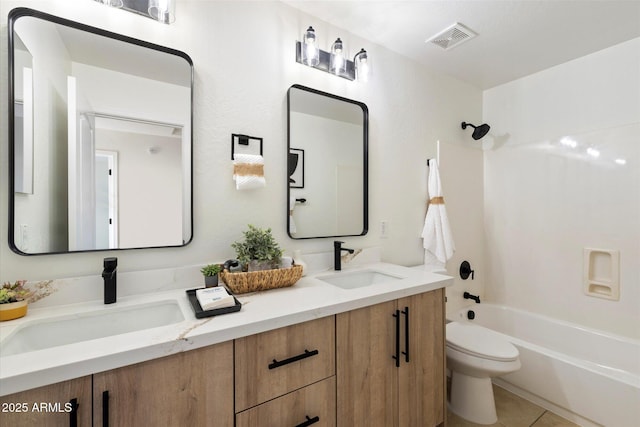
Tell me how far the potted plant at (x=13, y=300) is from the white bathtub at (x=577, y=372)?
256 centimetres

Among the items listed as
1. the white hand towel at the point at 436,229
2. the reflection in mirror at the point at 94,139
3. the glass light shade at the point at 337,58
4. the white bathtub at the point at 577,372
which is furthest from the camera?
the white hand towel at the point at 436,229

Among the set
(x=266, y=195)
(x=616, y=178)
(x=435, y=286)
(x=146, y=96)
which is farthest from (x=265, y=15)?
(x=616, y=178)

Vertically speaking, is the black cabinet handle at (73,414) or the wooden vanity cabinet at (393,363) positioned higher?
the black cabinet handle at (73,414)

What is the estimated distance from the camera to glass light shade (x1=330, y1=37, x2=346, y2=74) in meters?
1.70

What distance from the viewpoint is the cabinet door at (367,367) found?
1.15 metres

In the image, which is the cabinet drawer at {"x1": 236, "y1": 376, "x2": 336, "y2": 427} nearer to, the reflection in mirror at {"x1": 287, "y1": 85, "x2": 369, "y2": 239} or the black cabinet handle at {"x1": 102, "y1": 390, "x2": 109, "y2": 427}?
the black cabinet handle at {"x1": 102, "y1": 390, "x2": 109, "y2": 427}

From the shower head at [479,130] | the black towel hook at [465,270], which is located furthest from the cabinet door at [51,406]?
the shower head at [479,130]

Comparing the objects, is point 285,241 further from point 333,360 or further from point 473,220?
point 473,220

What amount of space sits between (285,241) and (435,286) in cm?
83

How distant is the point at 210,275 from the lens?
4.10 ft

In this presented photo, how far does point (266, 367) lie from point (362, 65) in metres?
1.75

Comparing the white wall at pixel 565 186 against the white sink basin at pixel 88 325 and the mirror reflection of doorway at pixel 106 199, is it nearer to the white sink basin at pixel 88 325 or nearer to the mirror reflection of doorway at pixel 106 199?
the white sink basin at pixel 88 325

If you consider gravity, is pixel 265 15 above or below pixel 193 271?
above

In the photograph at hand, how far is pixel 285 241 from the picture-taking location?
63.2 inches
